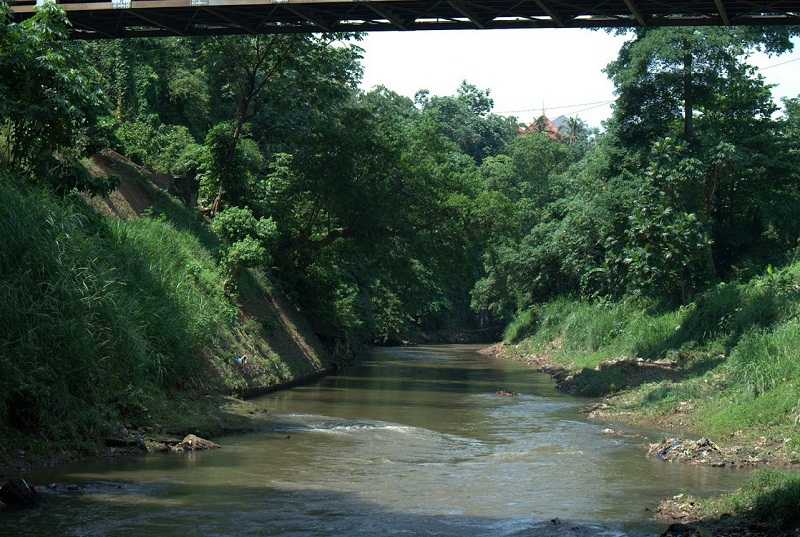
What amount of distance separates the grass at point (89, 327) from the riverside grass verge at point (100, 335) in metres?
0.02

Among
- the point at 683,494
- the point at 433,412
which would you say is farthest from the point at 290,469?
the point at 433,412

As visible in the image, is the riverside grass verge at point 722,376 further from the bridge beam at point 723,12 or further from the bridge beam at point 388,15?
the bridge beam at point 388,15

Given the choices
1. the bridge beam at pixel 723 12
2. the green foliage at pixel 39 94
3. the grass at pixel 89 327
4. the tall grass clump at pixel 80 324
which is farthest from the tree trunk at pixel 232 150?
the bridge beam at pixel 723 12

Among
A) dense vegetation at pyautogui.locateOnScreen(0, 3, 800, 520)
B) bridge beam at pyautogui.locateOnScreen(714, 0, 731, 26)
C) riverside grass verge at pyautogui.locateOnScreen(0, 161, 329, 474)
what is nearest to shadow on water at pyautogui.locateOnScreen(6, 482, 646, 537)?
riverside grass verge at pyautogui.locateOnScreen(0, 161, 329, 474)

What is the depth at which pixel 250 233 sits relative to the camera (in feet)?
89.0

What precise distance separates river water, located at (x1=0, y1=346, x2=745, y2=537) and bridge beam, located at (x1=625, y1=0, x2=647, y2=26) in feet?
27.3

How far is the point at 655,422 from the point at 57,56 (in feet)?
42.2

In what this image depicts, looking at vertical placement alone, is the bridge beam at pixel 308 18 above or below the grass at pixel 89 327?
above

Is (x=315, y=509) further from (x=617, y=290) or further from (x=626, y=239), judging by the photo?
(x=617, y=290)

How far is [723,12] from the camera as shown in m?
18.1

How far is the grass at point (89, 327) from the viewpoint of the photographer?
11797 mm

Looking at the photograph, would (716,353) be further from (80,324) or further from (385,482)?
(80,324)

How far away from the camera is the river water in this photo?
9273mm

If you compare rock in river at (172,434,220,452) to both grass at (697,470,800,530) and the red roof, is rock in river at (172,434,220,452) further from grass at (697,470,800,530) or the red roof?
the red roof
